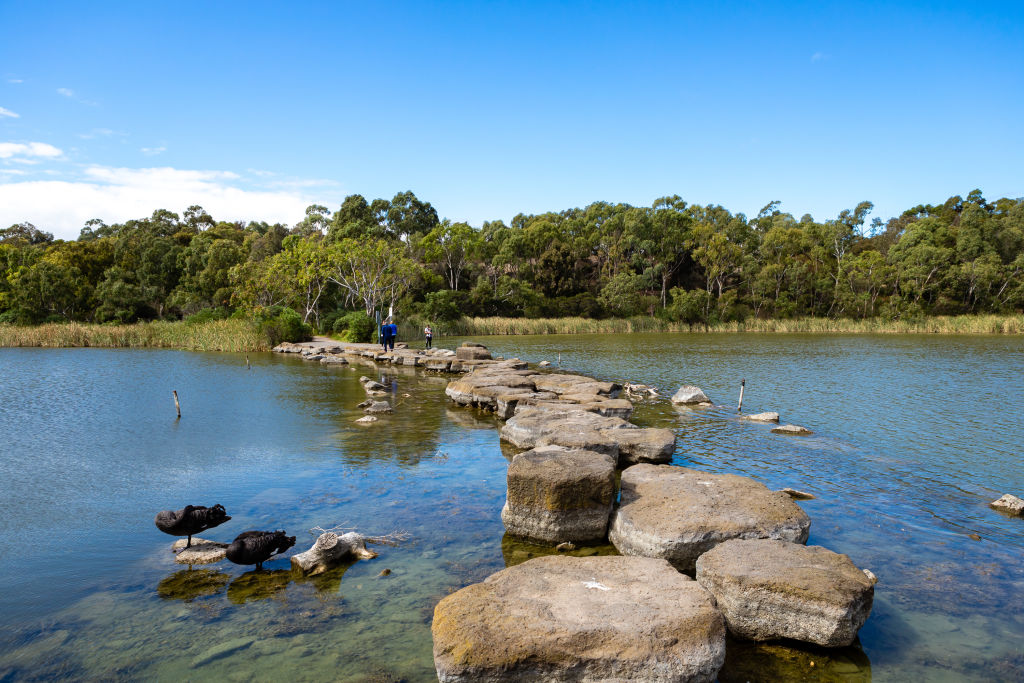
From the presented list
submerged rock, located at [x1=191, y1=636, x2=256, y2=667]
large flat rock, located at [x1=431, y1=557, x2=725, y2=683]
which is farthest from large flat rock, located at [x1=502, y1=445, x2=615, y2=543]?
submerged rock, located at [x1=191, y1=636, x2=256, y2=667]

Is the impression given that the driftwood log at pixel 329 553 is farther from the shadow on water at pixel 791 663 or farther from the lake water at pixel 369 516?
the shadow on water at pixel 791 663

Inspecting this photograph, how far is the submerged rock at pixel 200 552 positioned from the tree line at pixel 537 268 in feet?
103

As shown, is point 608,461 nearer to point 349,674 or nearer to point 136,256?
point 349,674

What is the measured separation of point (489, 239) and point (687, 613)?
2305 inches

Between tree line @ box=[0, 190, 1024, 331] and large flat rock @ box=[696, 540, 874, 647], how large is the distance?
3411cm

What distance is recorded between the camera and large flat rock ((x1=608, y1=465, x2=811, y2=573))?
5523mm

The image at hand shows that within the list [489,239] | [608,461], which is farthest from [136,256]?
[608,461]

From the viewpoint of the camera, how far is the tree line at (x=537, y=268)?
42.2 meters

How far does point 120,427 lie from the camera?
12.4 metres

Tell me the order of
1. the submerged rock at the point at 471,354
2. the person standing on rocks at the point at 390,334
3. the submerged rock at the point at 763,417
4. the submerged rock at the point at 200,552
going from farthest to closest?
the person standing on rocks at the point at 390,334
the submerged rock at the point at 471,354
the submerged rock at the point at 763,417
the submerged rock at the point at 200,552

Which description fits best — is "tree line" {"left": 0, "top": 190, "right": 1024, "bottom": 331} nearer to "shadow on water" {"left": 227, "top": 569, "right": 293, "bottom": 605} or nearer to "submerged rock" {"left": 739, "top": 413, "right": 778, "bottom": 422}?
"submerged rock" {"left": 739, "top": 413, "right": 778, "bottom": 422}

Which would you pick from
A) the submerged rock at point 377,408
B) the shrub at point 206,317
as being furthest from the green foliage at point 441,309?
the submerged rock at point 377,408

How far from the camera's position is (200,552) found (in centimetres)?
595

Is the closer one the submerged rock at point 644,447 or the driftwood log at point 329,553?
the driftwood log at point 329,553
